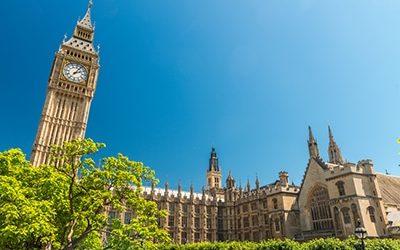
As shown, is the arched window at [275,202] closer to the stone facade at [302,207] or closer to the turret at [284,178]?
the stone facade at [302,207]

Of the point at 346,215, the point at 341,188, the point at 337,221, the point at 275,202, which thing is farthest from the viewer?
the point at 275,202

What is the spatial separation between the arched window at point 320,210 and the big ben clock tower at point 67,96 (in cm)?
5611

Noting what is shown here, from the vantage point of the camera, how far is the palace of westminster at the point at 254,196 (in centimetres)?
5006

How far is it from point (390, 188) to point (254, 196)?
28587 mm

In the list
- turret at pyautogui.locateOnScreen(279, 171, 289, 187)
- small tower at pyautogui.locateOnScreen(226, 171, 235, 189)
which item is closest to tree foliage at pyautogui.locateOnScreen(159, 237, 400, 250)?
turret at pyautogui.locateOnScreen(279, 171, 289, 187)

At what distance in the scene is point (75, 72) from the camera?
8150 centimetres

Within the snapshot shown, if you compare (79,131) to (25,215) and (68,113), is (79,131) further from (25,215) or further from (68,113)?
(25,215)

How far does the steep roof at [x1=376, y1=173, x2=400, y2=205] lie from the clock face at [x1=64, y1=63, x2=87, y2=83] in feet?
248

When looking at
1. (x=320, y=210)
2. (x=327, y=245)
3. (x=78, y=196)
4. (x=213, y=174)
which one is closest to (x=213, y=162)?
(x=213, y=174)

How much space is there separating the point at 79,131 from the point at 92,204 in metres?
59.1

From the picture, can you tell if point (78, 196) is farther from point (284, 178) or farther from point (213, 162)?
point (213, 162)

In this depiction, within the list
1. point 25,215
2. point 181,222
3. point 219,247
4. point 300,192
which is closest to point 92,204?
point 25,215

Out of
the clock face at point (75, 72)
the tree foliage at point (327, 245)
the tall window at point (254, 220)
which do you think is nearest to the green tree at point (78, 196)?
the tree foliage at point (327, 245)

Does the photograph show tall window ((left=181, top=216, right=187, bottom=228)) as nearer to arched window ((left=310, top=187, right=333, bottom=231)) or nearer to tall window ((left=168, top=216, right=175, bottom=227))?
tall window ((left=168, top=216, right=175, bottom=227))
